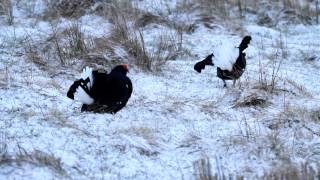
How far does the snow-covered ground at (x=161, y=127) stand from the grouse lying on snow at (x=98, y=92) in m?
0.11

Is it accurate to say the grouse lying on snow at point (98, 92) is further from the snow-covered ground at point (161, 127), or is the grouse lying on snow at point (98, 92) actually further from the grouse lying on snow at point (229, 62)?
the grouse lying on snow at point (229, 62)

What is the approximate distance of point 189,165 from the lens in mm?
3660

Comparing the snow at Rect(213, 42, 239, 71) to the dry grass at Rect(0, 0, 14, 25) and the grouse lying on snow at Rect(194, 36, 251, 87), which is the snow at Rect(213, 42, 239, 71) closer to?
the grouse lying on snow at Rect(194, 36, 251, 87)

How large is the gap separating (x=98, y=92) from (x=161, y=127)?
60cm

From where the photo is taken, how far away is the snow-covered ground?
3.52 meters

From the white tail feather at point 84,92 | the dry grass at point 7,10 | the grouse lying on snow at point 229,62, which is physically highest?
the white tail feather at point 84,92

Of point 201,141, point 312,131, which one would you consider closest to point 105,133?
point 201,141

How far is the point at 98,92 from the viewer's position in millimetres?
4598

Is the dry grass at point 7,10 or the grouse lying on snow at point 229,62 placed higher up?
the dry grass at point 7,10

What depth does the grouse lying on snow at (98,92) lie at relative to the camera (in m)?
4.53

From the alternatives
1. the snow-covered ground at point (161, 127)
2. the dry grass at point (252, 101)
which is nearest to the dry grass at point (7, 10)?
the snow-covered ground at point (161, 127)

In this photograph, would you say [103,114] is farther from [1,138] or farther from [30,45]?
[30,45]

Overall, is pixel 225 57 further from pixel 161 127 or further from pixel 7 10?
pixel 7 10

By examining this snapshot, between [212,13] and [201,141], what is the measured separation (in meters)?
5.04
